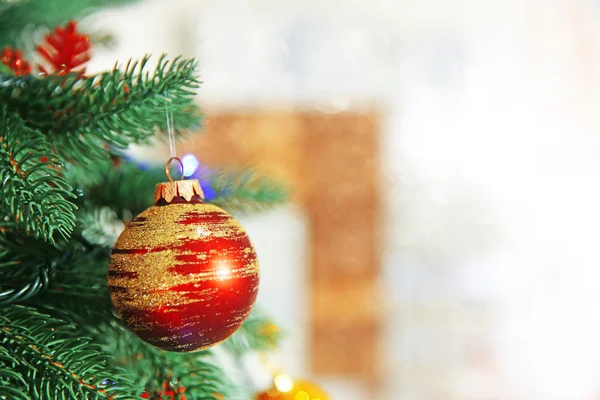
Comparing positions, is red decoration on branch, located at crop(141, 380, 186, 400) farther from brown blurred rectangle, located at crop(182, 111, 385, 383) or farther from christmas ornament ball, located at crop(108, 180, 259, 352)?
brown blurred rectangle, located at crop(182, 111, 385, 383)

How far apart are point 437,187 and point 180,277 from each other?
0.94 metres

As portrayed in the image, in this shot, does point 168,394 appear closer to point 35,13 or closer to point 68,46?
point 68,46

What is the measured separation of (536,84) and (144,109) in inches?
41.3

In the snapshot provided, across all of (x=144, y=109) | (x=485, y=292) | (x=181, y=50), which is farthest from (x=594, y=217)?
(x=144, y=109)

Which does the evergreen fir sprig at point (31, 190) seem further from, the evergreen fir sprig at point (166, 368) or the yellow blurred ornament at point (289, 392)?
the yellow blurred ornament at point (289, 392)

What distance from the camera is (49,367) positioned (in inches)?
9.0

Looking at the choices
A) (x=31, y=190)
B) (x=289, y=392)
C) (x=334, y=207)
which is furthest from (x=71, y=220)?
(x=334, y=207)

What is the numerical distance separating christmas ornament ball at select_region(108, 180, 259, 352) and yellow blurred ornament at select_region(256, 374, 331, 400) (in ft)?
0.74

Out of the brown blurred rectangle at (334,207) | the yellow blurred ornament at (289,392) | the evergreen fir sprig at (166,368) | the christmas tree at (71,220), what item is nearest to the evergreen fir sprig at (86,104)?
the christmas tree at (71,220)

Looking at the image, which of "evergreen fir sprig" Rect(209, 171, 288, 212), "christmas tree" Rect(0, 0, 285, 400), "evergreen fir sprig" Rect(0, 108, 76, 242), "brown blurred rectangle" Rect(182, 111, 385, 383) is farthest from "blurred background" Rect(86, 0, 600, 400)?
"evergreen fir sprig" Rect(0, 108, 76, 242)

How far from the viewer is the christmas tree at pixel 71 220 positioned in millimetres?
225

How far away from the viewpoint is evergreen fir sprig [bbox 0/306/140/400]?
0.22 metres

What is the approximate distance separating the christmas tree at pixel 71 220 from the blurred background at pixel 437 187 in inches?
28.4

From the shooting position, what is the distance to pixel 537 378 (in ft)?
3.55
